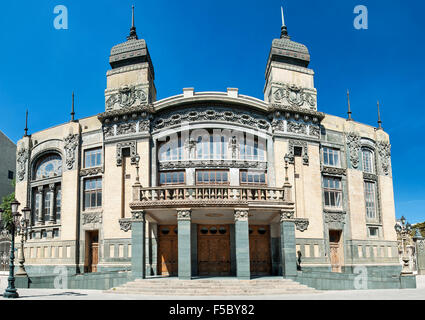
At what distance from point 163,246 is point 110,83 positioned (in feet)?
41.8

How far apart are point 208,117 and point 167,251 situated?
9556 mm

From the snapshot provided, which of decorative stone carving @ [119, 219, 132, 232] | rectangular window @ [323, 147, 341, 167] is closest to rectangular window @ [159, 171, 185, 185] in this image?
decorative stone carving @ [119, 219, 132, 232]

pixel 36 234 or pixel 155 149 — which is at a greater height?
pixel 155 149

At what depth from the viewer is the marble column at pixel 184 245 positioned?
21.2 metres

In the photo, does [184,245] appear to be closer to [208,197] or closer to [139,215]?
[208,197]

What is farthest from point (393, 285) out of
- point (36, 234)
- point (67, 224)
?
point (36, 234)

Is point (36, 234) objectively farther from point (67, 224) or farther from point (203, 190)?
point (203, 190)

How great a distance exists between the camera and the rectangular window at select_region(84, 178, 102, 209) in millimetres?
29758

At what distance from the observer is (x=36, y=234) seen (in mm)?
31719

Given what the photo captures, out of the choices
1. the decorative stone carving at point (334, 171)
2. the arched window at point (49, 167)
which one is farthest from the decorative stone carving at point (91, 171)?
the decorative stone carving at point (334, 171)

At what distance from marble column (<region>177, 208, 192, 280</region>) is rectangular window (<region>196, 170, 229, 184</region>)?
6.54 m

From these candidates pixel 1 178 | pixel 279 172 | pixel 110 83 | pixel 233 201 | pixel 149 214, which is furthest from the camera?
pixel 1 178

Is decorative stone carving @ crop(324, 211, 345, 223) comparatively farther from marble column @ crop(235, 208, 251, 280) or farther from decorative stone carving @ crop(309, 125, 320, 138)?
marble column @ crop(235, 208, 251, 280)
